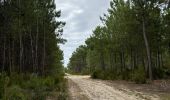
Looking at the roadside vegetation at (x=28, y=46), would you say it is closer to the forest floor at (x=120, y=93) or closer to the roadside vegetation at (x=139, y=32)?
the forest floor at (x=120, y=93)

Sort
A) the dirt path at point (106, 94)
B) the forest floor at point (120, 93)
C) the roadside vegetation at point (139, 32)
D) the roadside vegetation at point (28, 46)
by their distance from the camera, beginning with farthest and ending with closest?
the roadside vegetation at point (139, 32) < the forest floor at point (120, 93) < the dirt path at point (106, 94) < the roadside vegetation at point (28, 46)

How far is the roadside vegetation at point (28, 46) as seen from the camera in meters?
18.3

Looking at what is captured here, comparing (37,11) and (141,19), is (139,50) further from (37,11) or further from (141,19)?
(37,11)

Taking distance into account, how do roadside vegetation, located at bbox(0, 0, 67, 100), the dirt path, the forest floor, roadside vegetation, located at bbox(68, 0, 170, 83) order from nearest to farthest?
1. roadside vegetation, located at bbox(0, 0, 67, 100)
2. the dirt path
3. the forest floor
4. roadside vegetation, located at bbox(68, 0, 170, 83)

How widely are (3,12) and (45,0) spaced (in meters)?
11.2

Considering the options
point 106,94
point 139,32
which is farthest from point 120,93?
point 139,32

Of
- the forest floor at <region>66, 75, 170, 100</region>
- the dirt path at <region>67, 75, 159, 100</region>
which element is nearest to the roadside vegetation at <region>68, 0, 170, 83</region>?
the forest floor at <region>66, 75, 170, 100</region>

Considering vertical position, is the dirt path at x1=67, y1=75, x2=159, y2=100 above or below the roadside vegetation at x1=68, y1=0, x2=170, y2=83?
below

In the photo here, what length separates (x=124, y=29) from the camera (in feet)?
138

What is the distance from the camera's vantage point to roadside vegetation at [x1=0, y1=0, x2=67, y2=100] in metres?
18.3

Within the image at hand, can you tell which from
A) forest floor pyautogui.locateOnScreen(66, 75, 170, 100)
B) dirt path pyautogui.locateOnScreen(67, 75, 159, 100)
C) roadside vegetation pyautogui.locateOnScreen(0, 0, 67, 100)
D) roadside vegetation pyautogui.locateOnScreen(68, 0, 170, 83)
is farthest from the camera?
roadside vegetation pyautogui.locateOnScreen(68, 0, 170, 83)

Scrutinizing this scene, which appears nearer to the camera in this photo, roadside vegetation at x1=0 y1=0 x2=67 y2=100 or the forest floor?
roadside vegetation at x1=0 y1=0 x2=67 y2=100

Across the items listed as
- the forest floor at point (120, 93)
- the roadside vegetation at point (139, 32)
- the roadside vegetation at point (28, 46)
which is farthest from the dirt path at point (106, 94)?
the roadside vegetation at point (139, 32)

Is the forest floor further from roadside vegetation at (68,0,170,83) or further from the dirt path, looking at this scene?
roadside vegetation at (68,0,170,83)
